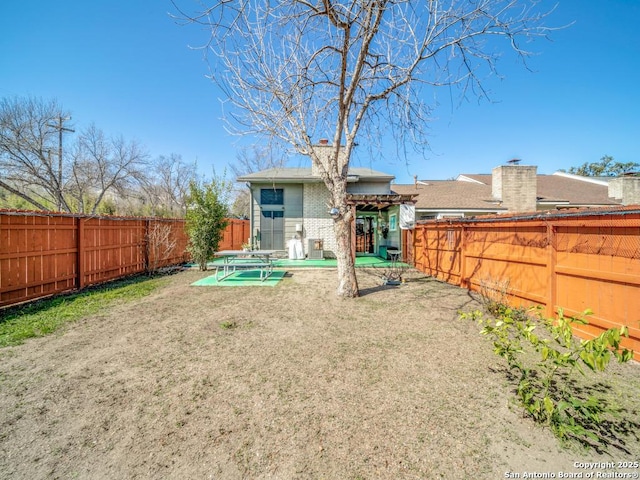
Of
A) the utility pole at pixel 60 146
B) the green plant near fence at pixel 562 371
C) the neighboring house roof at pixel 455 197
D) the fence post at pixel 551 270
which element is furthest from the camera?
the utility pole at pixel 60 146

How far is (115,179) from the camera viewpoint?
2184 centimetres

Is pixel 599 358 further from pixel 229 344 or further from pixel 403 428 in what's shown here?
pixel 229 344

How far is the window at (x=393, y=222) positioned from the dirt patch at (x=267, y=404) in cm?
926

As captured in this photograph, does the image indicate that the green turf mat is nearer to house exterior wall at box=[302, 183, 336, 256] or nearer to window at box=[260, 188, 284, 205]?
house exterior wall at box=[302, 183, 336, 256]

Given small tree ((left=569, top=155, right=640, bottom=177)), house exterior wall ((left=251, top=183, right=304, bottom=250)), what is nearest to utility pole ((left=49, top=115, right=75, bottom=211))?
house exterior wall ((left=251, top=183, right=304, bottom=250))

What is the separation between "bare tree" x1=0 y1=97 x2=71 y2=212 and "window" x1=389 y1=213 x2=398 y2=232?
22.2 meters

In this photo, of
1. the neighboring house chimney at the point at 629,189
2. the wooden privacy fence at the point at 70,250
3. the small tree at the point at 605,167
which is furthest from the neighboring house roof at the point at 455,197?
the small tree at the point at 605,167

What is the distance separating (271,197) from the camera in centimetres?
1394

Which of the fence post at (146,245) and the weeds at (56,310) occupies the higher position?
the fence post at (146,245)

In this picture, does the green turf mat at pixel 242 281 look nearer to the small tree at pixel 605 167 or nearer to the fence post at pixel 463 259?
the fence post at pixel 463 259

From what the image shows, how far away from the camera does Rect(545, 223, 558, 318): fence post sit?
475 centimetres

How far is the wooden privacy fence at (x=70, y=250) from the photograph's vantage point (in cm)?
→ 589

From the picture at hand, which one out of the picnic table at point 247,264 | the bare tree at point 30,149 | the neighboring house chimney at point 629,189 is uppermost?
the bare tree at point 30,149

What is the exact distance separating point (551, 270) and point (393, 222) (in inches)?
378
